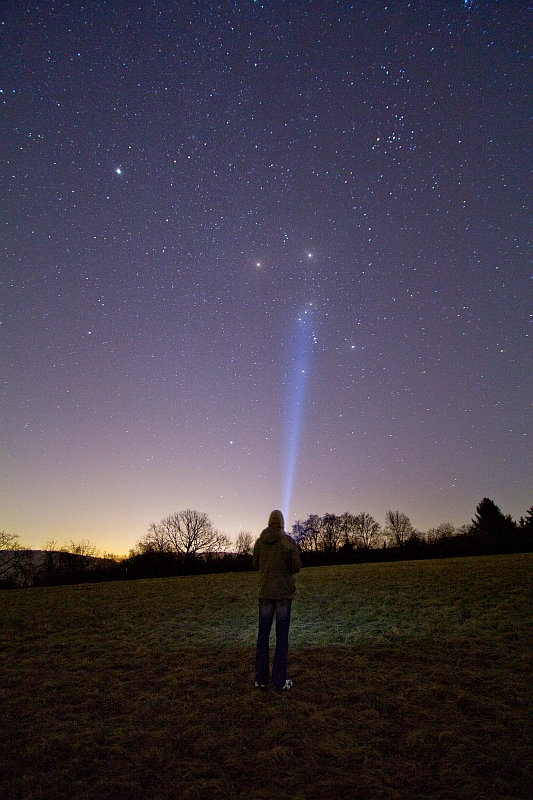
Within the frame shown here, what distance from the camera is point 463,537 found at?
128 feet

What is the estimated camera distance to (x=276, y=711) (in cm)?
481

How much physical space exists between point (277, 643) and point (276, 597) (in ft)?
1.76

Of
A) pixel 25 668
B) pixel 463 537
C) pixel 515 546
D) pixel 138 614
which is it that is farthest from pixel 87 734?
pixel 463 537

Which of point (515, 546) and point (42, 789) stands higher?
point (515, 546)

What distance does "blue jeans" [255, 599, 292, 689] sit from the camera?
554 centimetres

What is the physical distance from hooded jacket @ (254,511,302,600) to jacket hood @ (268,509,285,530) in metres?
0.03

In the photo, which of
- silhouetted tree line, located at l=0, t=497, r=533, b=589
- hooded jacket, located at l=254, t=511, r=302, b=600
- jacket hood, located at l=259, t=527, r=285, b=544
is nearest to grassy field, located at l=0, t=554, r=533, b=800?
hooded jacket, located at l=254, t=511, r=302, b=600

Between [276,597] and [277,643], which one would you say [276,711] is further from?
[276,597]

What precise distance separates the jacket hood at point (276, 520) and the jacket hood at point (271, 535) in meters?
0.05

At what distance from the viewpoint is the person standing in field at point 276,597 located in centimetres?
557

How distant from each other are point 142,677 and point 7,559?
163 feet

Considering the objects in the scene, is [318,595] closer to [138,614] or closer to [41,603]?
[138,614]

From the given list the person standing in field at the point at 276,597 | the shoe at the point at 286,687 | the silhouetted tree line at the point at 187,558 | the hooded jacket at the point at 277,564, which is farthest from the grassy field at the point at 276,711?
the silhouetted tree line at the point at 187,558

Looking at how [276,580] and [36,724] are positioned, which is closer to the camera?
[36,724]
